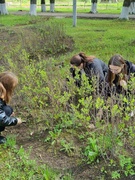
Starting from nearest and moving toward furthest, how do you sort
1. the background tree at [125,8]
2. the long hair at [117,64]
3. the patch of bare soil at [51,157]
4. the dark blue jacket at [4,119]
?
the patch of bare soil at [51,157] < the dark blue jacket at [4,119] < the long hair at [117,64] < the background tree at [125,8]

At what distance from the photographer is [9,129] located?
4.08 m

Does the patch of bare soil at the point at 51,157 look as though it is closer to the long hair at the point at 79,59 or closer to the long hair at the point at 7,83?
the long hair at the point at 7,83

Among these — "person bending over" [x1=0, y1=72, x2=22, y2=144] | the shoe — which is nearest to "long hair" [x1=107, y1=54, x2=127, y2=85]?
"person bending over" [x1=0, y1=72, x2=22, y2=144]

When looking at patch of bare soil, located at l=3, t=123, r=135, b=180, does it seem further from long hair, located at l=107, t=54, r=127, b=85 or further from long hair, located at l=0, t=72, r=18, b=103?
long hair, located at l=107, t=54, r=127, b=85

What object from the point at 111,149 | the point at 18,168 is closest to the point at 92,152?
the point at 111,149

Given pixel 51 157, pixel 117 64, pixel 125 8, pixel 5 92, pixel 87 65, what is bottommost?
pixel 51 157

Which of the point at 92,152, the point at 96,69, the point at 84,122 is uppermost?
the point at 96,69

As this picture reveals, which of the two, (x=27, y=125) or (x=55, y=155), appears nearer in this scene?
(x=55, y=155)

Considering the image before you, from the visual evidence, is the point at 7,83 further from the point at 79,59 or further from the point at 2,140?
the point at 79,59

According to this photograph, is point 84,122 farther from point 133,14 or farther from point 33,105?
point 133,14

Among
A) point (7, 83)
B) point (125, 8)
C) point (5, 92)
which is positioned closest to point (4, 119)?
point (5, 92)

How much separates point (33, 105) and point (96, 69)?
1.08 metres

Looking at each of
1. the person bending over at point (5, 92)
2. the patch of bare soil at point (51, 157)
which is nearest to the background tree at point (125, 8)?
the patch of bare soil at point (51, 157)

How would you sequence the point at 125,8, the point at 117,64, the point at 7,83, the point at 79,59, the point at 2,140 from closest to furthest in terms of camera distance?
1. the point at 7,83
2. the point at 2,140
3. the point at 117,64
4. the point at 79,59
5. the point at 125,8
